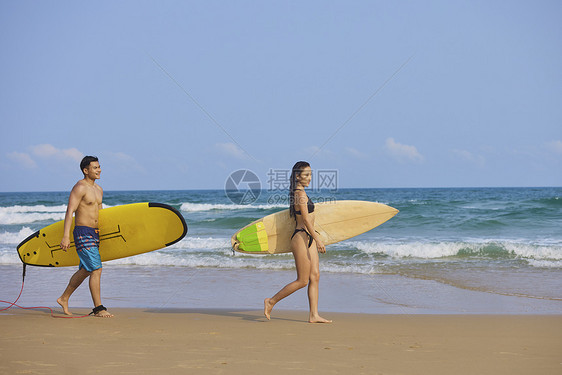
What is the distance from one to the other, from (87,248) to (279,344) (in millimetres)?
2075

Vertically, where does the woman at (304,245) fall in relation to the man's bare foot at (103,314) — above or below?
above

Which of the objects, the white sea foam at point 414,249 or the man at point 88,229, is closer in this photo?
the man at point 88,229

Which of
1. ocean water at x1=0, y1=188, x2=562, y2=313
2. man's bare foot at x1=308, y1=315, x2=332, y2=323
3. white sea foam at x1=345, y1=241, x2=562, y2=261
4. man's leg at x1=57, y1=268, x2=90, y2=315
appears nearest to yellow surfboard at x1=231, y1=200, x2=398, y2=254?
ocean water at x1=0, y1=188, x2=562, y2=313

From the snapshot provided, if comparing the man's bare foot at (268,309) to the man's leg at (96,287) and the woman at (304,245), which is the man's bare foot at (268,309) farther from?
the man's leg at (96,287)

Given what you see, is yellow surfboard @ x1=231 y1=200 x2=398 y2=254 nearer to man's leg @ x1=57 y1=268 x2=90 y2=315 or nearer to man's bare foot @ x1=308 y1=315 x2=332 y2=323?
man's bare foot @ x1=308 y1=315 x2=332 y2=323

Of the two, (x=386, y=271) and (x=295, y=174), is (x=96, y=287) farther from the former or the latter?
(x=386, y=271)

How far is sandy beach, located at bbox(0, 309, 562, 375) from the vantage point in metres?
3.09

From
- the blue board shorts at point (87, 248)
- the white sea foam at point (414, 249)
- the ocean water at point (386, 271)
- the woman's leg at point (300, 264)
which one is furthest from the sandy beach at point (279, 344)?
the white sea foam at point (414, 249)

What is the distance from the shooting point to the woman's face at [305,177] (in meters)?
4.34

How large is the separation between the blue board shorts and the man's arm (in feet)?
0.36

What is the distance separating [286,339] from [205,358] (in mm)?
731

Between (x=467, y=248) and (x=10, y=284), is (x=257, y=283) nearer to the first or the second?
(x=10, y=284)

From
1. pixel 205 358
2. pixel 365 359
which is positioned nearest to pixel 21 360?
pixel 205 358

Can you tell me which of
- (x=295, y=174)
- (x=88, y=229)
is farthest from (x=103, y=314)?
(x=295, y=174)
